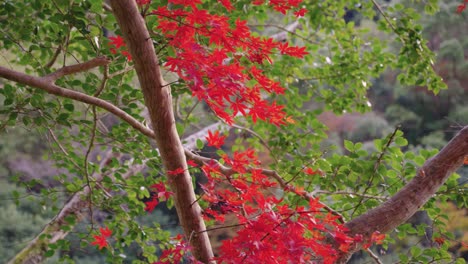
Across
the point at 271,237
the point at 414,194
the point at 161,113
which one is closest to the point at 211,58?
the point at 161,113

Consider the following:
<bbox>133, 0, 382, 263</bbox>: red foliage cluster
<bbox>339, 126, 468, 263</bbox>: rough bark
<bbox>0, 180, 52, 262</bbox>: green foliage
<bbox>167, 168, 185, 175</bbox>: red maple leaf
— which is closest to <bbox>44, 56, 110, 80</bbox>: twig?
<bbox>133, 0, 382, 263</bbox>: red foliage cluster

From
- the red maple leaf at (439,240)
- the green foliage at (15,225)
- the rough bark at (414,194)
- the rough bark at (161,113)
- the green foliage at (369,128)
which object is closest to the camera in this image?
the rough bark at (161,113)

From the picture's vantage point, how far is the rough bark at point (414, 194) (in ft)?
4.99

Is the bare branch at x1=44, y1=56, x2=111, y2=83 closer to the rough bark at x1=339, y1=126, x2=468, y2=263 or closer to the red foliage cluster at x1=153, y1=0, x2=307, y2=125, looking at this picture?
the red foliage cluster at x1=153, y1=0, x2=307, y2=125

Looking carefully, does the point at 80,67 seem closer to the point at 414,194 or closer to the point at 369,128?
the point at 414,194

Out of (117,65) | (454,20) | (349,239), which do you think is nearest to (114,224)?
(117,65)

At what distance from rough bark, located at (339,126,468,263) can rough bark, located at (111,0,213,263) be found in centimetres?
44

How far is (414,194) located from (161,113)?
800 millimetres

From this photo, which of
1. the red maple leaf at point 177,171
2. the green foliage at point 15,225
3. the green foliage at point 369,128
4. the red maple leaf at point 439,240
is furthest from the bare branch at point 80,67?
the green foliage at point 369,128

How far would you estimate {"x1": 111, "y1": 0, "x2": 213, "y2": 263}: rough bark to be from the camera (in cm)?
118

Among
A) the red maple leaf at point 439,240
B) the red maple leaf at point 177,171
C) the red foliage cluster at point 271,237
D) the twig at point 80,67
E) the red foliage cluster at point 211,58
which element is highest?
the twig at point 80,67

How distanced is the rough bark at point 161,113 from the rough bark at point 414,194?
0.44 metres

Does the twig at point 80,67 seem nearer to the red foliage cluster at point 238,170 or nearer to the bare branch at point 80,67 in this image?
the bare branch at point 80,67

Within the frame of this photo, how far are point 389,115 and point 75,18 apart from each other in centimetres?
579
